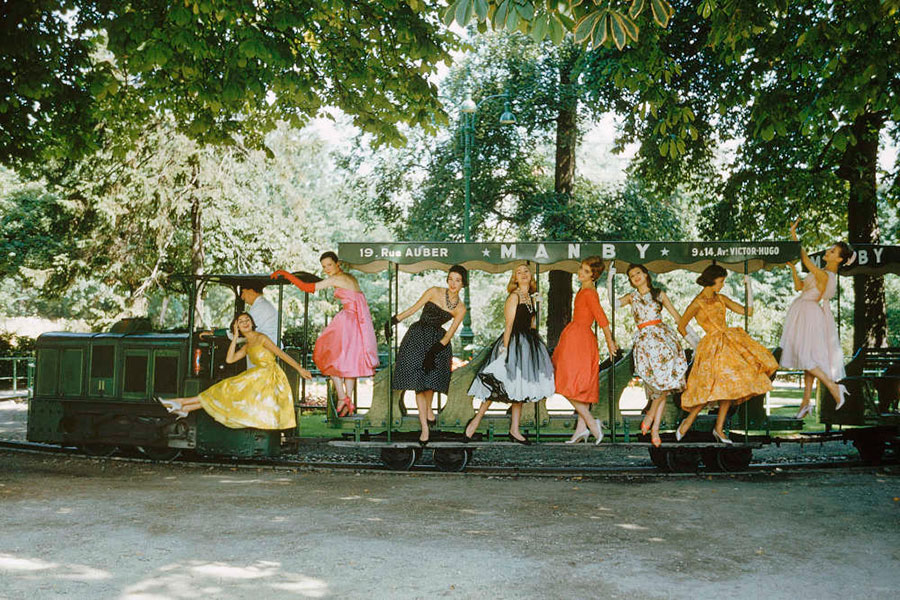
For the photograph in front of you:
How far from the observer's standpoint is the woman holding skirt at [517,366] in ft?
31.5

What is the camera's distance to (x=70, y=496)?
826 cm

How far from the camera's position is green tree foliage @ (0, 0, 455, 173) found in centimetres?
1035

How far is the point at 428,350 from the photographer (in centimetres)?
982

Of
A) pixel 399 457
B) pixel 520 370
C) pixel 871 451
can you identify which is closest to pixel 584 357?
pixel 520 370

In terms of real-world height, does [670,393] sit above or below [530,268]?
below

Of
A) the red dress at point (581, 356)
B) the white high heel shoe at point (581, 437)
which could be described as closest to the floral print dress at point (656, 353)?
the red dress at point (581, 356)

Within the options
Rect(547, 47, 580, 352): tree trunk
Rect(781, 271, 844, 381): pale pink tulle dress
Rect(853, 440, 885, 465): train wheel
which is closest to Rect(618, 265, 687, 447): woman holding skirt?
Rect(781, 271, 844, 381): pale pink tulle dress

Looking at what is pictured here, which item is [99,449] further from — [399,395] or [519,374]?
[519,374]

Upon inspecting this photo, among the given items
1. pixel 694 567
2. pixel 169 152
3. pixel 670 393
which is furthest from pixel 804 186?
pixel 169 152

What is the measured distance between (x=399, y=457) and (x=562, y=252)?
3322mm

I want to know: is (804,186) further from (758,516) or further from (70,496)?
(70,496)

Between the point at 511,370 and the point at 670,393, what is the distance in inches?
79.0

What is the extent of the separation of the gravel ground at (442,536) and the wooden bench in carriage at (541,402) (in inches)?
18.7

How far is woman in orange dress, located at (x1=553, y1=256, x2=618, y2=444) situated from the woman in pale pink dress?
7.85 feet
